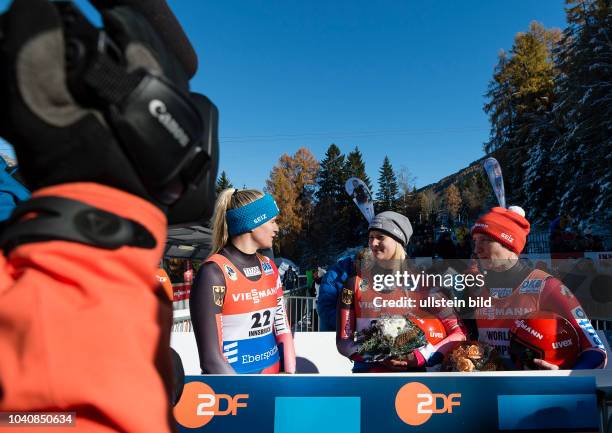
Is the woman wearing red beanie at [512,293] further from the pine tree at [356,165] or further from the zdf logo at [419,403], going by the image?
the pine tree at [356,165]

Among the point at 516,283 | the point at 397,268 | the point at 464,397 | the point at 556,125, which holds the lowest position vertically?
the point at 464,397

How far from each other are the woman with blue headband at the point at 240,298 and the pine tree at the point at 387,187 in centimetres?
5232

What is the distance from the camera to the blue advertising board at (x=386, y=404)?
7.43ft

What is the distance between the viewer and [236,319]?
2.94 m

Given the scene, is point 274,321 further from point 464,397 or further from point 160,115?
point 160,115

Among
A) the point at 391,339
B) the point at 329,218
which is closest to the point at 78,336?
the point at 391,339

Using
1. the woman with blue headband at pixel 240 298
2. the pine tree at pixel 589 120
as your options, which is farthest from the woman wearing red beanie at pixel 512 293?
the pine tree at pixel 589 120

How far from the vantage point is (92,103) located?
743 millimetres

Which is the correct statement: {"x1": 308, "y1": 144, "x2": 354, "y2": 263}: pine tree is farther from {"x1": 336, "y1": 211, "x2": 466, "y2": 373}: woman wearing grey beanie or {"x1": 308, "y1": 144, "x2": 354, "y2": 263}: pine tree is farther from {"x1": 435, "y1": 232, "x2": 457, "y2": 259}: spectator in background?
{"x1": 336, "y1": 211, "x2": 466, "y2": 373}: woman wearing grey beanie

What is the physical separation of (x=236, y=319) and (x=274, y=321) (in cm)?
52

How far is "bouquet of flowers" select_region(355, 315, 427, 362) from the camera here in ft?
9.63

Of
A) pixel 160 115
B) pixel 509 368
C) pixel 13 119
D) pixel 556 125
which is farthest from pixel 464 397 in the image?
pixel 556 125

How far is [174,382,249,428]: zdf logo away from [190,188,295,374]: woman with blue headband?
0.21m

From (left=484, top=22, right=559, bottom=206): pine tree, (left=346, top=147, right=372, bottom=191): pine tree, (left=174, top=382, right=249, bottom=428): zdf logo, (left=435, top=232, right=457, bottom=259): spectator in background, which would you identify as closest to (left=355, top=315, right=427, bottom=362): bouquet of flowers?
(left=174, top=382, right=249, bottom=428): zdf logo
